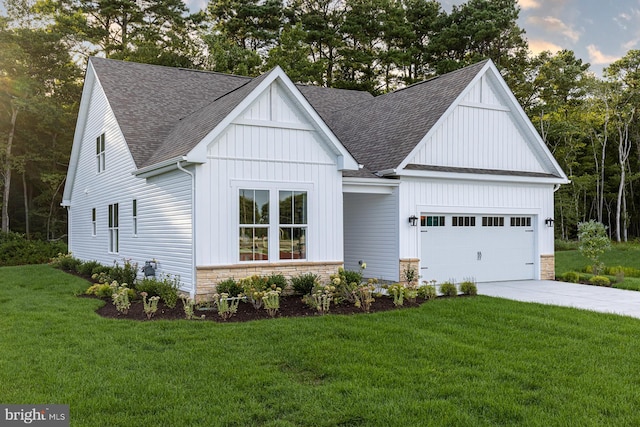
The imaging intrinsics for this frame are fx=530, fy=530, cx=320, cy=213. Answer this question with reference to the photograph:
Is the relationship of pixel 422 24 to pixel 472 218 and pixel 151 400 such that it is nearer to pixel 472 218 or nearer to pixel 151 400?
pixel 472 218

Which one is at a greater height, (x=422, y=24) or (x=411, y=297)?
(x=422, y=24)

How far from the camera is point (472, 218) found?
14.7 m

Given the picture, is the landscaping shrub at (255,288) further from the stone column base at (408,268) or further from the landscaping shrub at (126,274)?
the landscaping shrub at (126,274)

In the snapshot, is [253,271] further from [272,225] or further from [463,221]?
[463,221]

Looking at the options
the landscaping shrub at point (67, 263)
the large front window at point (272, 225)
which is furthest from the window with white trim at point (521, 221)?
the landscaping shrub at point (67, 263)

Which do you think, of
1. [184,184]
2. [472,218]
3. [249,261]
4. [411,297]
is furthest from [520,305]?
[184,184]

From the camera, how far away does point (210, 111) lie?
12617 millimetres

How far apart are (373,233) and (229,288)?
513cm

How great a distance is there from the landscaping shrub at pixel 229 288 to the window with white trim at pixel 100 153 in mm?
9183

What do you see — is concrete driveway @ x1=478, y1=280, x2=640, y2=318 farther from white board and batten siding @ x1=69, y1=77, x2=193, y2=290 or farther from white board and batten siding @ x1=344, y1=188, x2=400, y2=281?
white board and batten siding @ x1=69, y1=77, x2=193, y2=290

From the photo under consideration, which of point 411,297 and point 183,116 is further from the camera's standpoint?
point 183,116

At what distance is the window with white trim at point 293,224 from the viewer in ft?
38.4

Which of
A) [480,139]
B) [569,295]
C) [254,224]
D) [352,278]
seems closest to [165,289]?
[254,224]

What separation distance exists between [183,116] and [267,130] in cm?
545
